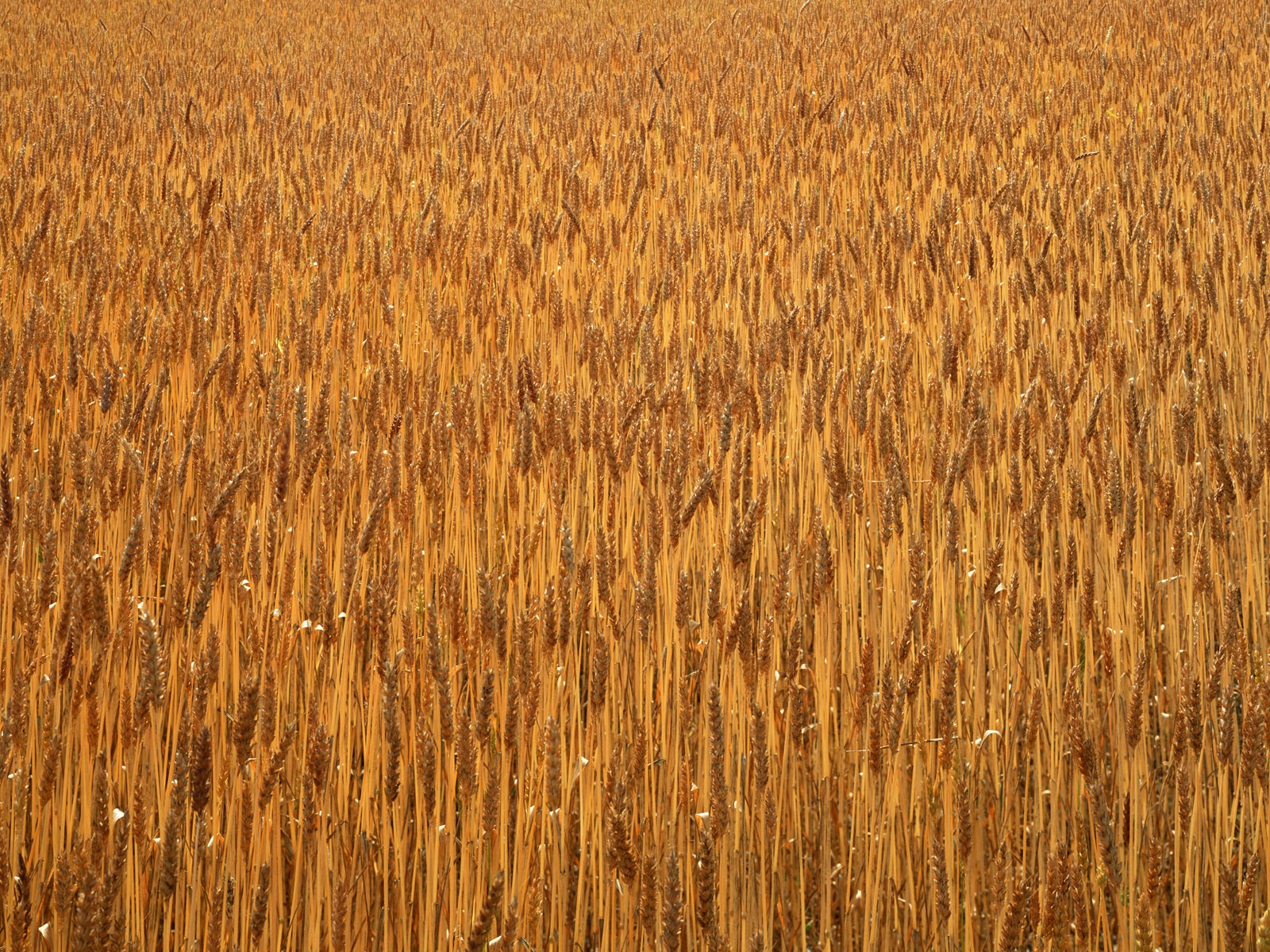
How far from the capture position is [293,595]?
156cm

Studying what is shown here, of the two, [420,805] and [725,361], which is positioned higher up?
[725,361]

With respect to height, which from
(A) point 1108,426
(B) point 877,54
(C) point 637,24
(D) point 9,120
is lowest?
(A) point 1108,426

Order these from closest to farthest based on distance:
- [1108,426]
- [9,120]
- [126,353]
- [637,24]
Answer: [1108,426] < [126,353] < [9,120] < [637,24]

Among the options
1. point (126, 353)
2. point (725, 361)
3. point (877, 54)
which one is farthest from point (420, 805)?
point (877, 54)

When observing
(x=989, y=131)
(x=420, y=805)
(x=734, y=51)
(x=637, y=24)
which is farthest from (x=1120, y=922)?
(x=637, y=24)

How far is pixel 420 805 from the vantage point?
1.12m

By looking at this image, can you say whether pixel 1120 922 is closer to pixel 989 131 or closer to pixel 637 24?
pixel 989 131

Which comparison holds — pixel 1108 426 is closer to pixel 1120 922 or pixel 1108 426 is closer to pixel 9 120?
pixel 1120 922

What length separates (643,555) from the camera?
151 centimetres

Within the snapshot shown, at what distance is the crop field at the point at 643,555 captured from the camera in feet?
3.78

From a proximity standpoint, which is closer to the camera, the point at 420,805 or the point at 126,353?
the point at 420,805

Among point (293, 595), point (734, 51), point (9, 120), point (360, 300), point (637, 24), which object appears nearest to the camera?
point (293, 595)

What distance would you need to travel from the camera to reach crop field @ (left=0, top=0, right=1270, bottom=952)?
1151 millimetres

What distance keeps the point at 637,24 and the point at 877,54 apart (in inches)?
124
